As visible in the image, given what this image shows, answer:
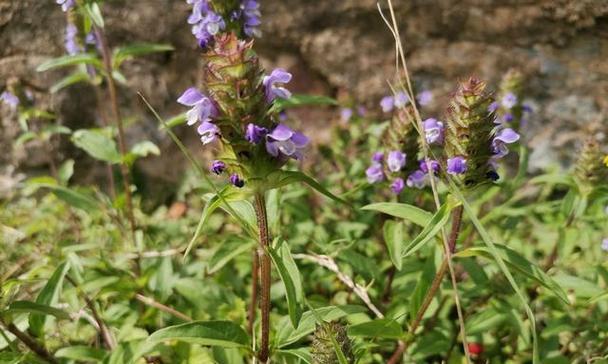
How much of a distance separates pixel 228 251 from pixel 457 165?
132 centimetres

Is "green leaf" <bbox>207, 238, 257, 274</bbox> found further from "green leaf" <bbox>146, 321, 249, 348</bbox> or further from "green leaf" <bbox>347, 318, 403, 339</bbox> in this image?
"green leaf" <bbox>347, 318, 403, 339</bbox>

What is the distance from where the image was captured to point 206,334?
7.75 ft

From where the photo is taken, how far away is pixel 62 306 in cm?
336

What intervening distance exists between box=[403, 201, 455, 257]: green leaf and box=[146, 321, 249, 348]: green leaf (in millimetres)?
827

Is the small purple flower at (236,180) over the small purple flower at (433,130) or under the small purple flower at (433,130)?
over

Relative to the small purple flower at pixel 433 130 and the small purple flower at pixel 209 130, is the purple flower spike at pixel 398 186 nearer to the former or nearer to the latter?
the small purple flower at pixel 433 130

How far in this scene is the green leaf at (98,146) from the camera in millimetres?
3916

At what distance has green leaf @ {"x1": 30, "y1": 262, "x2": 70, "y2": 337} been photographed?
113 inches

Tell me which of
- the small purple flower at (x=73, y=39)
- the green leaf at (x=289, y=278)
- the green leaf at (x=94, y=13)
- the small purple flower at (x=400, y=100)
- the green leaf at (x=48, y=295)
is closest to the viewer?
the green leaf at (x=289, y=278)

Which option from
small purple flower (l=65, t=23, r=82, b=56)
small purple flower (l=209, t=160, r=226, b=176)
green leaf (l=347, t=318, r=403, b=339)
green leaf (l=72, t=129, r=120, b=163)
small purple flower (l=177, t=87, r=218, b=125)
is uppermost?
small purple flower (l=65, t=23, r=82, b=56)

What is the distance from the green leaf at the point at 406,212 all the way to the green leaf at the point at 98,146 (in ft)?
6.88

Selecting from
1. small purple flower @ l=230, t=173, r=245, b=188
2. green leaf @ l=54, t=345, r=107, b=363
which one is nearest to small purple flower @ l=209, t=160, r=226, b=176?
small purple flower @ l=230, t=173, r=245, b=188

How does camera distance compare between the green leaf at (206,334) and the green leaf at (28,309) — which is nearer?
the green leaf at (206,334)

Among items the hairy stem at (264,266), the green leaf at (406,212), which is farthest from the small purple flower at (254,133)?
the green leaf at (406,212)
